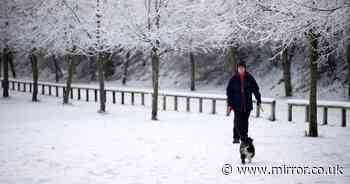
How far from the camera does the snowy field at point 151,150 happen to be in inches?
286

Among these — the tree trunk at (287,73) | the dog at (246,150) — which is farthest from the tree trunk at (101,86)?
the dog at (246,150)

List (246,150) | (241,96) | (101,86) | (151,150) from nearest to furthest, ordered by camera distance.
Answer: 1. (246,150)
2. (241,96)
3. (151,150)
4. (101,86)

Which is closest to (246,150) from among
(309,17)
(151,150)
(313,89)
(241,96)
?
(241,96)

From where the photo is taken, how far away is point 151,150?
9656 millimetres

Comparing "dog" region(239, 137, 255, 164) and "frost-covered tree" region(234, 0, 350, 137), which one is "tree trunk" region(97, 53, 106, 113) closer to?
"frost-covered tree" region(234, 0, 350, 137)

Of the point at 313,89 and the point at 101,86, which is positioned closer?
the point at 313,89

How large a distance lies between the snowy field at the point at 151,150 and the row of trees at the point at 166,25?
5.58 ft

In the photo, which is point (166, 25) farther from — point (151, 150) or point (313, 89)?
point (151, 150)

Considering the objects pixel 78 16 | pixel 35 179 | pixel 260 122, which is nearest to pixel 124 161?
pixel 35 179

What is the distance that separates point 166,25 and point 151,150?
7.11 metres

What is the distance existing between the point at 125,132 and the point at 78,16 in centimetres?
817

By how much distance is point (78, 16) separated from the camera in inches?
746

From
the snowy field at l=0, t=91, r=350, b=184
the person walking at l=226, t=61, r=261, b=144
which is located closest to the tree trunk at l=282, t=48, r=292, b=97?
the snowy field at l=0, t=91, r=350, b=184

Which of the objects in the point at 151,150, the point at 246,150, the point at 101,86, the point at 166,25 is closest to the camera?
the point at 246,150
